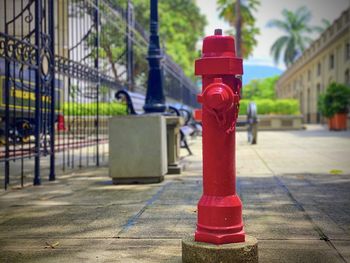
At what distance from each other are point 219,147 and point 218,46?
0.59 meters

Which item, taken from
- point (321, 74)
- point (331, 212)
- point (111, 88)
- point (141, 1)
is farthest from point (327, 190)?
point (321, 74)

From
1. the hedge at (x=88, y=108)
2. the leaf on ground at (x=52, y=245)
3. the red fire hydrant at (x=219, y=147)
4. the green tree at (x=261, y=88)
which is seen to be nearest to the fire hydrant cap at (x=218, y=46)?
the red fire hydrant at (x=219, y=147)

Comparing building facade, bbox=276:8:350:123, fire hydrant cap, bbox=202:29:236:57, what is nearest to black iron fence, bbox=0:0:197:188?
fire hydrant cap, bbox=202:29:236:57

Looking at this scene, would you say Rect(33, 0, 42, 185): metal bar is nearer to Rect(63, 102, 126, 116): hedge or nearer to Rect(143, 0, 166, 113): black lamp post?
Rect(63, 102, 126, 116): hedge

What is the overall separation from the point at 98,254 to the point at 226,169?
1049mm

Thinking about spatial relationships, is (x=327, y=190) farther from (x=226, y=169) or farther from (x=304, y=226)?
(x=226, y=169)

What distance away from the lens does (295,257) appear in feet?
10.2

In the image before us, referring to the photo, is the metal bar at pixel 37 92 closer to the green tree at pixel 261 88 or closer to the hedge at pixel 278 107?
the hedge at pixel 278 107

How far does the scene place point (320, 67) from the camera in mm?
49219

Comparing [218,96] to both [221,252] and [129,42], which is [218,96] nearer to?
[221,252]

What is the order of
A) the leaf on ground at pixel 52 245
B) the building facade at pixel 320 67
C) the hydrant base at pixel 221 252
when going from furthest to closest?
the building facade at pixel 320 67
the leaf on ground at pixel 52 245
the hydrant base at pixel 221 252

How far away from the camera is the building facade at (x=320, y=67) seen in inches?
1506

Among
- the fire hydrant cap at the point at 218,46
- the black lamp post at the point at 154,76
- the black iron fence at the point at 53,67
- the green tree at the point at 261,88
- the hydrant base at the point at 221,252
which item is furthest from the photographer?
the green tree at the point at 261,88

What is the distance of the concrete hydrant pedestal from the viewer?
285 cm
